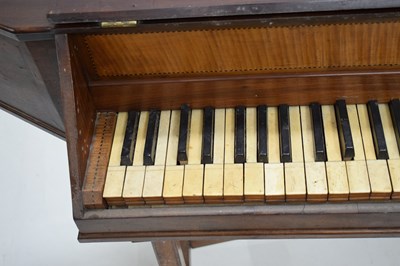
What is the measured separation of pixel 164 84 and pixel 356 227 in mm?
570

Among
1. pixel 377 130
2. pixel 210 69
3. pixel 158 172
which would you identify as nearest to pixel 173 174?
pixel 158 172

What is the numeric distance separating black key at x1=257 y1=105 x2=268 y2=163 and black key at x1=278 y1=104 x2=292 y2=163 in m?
0.04

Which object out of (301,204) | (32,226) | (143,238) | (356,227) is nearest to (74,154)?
(143,238)

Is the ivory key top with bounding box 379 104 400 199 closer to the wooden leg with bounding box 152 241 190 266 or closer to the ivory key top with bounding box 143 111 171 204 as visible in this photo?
the ivory key top with bounding box 143 111 171 204

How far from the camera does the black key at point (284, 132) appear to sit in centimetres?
146

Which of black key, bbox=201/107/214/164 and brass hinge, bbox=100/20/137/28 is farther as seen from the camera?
black key, bbox=201/107/214/164

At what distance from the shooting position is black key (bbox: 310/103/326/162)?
1457mm

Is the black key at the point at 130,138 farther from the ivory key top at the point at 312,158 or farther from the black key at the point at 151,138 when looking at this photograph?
the ivory key top at the point at 312,158

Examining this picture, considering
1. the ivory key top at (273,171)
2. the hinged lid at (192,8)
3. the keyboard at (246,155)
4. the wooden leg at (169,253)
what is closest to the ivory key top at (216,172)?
the keyboard at (246,155)

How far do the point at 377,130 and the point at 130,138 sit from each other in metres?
0.59

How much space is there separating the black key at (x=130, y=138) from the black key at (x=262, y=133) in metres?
0.31

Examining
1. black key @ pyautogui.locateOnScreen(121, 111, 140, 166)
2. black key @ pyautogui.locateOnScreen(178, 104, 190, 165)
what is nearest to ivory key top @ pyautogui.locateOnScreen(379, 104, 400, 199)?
black key @ pyautogui.locateOnScreen(178, 104, 190, 165)

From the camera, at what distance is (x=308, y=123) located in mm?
1536

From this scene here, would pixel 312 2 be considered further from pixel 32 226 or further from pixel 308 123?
pixel 32 226
